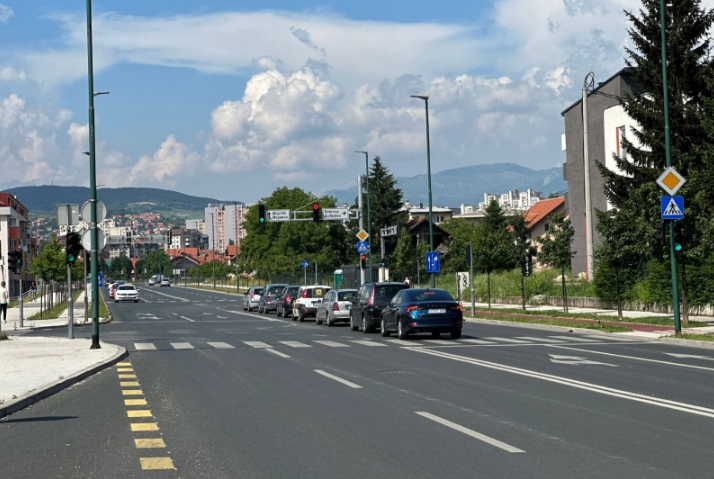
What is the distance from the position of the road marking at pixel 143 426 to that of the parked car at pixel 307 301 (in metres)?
31.6

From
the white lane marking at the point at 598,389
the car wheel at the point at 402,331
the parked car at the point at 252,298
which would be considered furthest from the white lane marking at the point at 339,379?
the parked car at the point at 252,298

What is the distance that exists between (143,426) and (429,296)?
1660cm

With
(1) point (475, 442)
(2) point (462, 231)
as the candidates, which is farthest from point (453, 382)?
(2) point (462, 231)

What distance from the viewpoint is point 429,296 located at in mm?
27078

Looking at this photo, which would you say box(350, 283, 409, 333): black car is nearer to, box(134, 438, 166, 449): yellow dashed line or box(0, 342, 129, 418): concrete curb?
box(0, 342, 129, 418): concrete curb

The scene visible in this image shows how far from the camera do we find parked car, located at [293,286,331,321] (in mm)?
43188

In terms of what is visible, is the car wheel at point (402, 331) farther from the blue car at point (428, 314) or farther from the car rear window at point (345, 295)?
the car rear window at point (345, 295)

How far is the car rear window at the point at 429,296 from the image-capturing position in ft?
88.4

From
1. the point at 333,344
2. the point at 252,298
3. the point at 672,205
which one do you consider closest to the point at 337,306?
the point at 333,344

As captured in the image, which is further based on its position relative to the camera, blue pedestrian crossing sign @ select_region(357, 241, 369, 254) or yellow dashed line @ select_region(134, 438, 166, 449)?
blue pedestrian crossing sign @ select_region(357, 241, 369, 254)

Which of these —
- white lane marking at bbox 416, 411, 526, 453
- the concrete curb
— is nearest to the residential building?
the concrete curb

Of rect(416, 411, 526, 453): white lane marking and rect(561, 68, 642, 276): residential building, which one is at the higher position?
rect(561, 68, 642, 276): residential building

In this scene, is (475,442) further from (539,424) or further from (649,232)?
(649,232)

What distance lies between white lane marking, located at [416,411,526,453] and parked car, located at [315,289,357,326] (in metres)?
25.7
